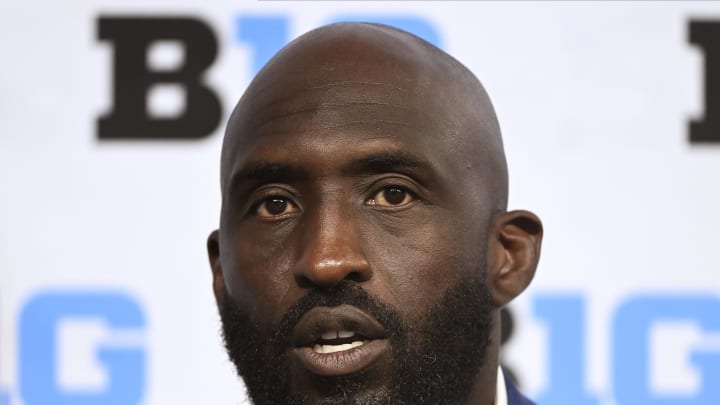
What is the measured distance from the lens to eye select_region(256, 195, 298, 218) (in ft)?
6.77

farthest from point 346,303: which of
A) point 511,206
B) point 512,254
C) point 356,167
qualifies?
point 511,206

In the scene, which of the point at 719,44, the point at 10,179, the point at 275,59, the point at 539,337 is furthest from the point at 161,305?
the point at 719,44

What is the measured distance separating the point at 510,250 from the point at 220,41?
149 cm

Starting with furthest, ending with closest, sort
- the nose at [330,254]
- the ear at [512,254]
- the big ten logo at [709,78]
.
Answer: the big ten logo at [709,78], the ear at [512,254], the nose at [330,254]

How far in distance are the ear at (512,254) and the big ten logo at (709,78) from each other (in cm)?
129

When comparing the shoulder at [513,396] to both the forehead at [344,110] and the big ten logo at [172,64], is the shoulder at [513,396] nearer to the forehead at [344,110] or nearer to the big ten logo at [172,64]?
the forehead at [344,110]

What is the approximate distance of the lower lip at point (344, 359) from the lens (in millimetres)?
1907

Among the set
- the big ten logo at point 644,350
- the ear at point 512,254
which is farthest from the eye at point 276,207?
the big ten logo at point 644,350

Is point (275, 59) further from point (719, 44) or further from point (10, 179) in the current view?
point (719, 44)

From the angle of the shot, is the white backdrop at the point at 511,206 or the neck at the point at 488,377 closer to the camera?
the neck at the point at 488,377

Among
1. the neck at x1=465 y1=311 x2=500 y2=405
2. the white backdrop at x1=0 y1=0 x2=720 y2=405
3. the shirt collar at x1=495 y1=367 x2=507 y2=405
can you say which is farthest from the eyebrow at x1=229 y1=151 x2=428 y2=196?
the white backdrop at x1=0 y1=0 x2=720 y2=405

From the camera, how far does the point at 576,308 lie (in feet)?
10.9

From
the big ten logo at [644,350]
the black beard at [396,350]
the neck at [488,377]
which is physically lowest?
the big ten logo at [644,350]

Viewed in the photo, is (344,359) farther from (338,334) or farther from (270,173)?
(270,173)
